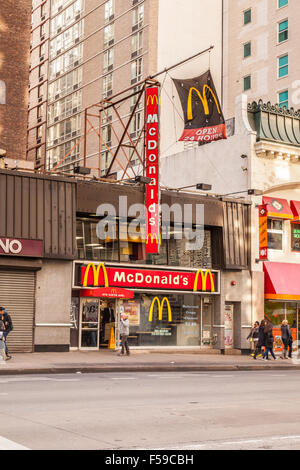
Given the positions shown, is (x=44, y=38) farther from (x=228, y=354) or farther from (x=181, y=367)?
(x=181, y=367)

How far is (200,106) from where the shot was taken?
29.4m

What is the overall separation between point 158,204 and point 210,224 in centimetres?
321

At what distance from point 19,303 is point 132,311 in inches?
218

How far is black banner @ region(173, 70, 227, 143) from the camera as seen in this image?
29.1m

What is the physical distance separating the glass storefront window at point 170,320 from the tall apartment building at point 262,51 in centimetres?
2225

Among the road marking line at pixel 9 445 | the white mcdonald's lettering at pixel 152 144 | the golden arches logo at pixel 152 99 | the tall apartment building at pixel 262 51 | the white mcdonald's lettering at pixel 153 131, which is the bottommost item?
the road marking line at pixel 9 445

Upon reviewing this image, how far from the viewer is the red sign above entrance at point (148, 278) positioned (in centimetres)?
2695

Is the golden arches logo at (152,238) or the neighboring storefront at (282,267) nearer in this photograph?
the golden arches logo at (152,238)

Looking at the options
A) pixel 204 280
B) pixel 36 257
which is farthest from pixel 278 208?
pixel 36 257

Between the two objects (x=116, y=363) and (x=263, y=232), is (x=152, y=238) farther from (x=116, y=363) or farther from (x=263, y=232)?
(x=116, y=363)

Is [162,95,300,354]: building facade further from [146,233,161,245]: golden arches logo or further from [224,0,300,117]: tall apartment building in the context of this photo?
[224,0,300,117]: tall apartment building

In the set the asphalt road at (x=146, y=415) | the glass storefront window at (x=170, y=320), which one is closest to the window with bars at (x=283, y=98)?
the glass storefront window at (x=170, y=320)

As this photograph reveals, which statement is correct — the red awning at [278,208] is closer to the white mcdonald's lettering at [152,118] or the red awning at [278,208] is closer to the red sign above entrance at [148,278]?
the red sign above entrance at [148,278]
